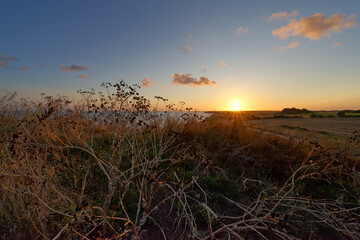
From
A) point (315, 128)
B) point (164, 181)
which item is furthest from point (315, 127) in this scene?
point (164, 181)

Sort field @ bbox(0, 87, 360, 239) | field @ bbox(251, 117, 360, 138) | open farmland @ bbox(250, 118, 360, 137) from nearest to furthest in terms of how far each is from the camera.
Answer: field @ bbox(0, 87, 360, 239) < field @ bbox(251, 117, 360, 138) < open farmland @ bbox(250, 118, 360, 137)

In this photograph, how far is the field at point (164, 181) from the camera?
2062 mm

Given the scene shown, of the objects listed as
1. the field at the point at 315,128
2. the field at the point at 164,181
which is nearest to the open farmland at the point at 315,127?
the field at the point at 315,128

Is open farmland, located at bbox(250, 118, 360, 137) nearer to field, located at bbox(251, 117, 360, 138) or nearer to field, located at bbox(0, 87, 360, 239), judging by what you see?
field, located at bbox(251, 117, 360, 138)

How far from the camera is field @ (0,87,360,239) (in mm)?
2062

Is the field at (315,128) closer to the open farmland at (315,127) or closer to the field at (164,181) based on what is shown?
the open farmland at (315,127)

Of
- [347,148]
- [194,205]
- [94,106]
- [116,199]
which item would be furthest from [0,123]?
[347,148]

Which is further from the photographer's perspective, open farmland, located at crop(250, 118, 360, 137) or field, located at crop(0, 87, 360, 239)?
open farmland, located at crop(250, 118, 360, 137)

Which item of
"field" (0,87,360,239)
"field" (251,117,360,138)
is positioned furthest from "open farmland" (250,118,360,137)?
"field" (0,87,360,239)

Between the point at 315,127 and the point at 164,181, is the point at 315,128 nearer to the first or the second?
the point at 315,127

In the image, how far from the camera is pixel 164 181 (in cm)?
172

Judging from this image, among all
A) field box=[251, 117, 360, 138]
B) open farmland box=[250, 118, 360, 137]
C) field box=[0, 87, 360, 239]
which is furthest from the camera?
open farmland box=[250, 118, 360, 137]

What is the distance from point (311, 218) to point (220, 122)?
12.9 ft

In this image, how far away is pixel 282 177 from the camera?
14.9 feet
